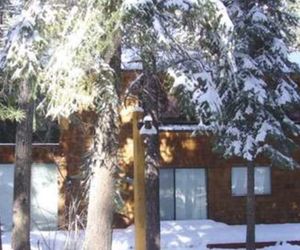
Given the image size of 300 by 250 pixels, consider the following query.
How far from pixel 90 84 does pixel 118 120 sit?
1352 millimetres

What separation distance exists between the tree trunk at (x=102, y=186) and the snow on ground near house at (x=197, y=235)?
7905 millimetres

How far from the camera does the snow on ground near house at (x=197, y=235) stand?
19812mm

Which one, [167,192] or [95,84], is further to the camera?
[167,192]

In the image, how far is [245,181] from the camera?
24.1 metres

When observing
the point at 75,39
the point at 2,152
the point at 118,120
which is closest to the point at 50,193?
the point at 2,152

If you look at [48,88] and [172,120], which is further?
[172,120]

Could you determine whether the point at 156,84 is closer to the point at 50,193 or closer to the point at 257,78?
the point at 257,78

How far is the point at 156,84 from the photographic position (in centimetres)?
1377

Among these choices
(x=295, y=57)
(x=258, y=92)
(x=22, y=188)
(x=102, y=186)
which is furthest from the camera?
(x=295, y=57)

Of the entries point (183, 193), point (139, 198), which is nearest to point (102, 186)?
point (139, 198)

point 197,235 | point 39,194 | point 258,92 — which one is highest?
point 258,92

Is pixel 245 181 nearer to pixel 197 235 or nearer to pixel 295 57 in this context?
pixel 197 235

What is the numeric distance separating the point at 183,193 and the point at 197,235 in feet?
9.63

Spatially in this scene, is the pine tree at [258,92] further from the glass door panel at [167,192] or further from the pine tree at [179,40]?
the glass door panel at [167,192]
